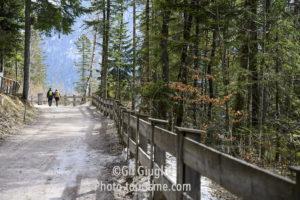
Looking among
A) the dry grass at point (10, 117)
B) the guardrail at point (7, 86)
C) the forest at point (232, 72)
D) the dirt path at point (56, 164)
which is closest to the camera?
the dirt path at point (56, 164)

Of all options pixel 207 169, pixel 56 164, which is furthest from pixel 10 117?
Result: pixel 207 169

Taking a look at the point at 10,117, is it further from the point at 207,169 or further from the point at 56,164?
the point at 207,169

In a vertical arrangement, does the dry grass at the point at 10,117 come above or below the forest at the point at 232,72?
below

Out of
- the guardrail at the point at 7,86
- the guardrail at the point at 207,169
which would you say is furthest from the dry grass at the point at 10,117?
the guardrail at the point at 207,169

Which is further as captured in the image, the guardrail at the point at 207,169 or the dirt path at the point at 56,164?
the dirt path at the point at 56,164

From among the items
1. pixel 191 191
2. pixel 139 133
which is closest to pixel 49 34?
pixel 139 133

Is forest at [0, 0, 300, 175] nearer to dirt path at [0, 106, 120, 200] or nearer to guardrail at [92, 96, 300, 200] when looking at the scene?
dirt path at [0, 106, 120, 200]

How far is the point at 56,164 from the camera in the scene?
10469 millimetres

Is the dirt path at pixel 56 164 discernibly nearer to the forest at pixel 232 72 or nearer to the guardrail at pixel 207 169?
the guardrail at pixel 207 169

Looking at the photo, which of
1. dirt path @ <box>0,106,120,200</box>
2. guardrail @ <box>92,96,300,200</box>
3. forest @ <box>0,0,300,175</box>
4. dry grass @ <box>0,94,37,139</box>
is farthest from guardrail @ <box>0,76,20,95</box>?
guardrail @ <box>92,96,300,200</box>

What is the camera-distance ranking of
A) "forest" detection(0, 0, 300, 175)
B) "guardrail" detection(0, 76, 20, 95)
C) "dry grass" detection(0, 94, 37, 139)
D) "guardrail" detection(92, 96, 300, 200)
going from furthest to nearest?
"guardrail" detection(0, 76, 20, 95) → "dry grass" detection(0, 94, 37, 139) → "forest" detection(0, 0, 300, 175) → "guardrail" detection(92, 96, 300, 200)

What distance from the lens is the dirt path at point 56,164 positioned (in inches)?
305

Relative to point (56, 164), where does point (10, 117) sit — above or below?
above

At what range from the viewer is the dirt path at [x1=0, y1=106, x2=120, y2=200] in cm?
776
